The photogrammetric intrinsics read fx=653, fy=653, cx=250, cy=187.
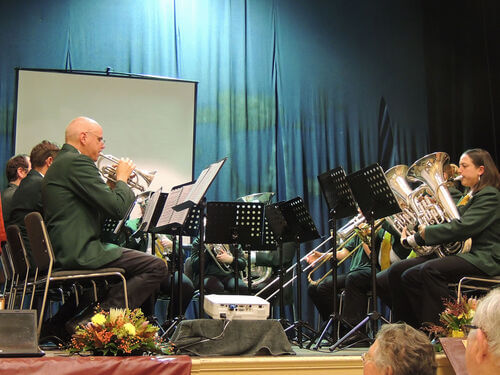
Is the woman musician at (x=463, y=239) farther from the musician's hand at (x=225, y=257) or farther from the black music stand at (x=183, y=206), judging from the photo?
the musician's hand at (x=225, y=257)

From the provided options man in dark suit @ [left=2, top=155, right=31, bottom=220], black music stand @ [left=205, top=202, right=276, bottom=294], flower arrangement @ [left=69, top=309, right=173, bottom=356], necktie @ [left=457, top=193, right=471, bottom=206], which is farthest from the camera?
man in dark suit @ [left=2, top=155, right=31, bottom=220]

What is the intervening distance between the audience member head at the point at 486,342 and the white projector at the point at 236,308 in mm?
2530

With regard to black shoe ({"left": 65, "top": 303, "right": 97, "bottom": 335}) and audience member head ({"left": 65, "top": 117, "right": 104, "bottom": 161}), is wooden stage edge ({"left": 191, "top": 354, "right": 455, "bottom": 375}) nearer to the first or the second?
black shoe ({"left": 65, "top": 303, "right": 97, "bottom": 335})

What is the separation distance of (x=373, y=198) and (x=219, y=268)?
2.38 m

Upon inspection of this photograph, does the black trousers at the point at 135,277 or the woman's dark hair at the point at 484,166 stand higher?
the woman's dark hair at the point at 484,166

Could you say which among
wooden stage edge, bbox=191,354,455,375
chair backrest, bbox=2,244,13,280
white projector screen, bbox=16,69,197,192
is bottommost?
wooden stage edge, bbox=191,354,455,375

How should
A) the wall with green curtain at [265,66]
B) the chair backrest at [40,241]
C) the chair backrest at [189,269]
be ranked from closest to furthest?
1. the chair backrest at [40,241]
2. the chair backrest at [189,269]
3. the wall with green curtain at [265,66]

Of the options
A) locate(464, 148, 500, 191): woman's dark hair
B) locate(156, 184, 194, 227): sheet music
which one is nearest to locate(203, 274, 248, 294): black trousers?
locate(156, 184, 194, 227): sheet music

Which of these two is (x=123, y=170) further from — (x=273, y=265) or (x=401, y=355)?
(x=401, y=355)

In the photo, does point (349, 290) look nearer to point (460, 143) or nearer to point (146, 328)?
point (146, 328)

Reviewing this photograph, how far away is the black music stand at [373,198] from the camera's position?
4.58 metres

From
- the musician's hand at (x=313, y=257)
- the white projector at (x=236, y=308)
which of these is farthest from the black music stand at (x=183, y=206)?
the musician's hand at (x=313, y=257)

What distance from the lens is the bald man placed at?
165 inches

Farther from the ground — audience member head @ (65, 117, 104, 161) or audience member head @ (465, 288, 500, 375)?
audience member head @ (65, 117, 104, 161)
